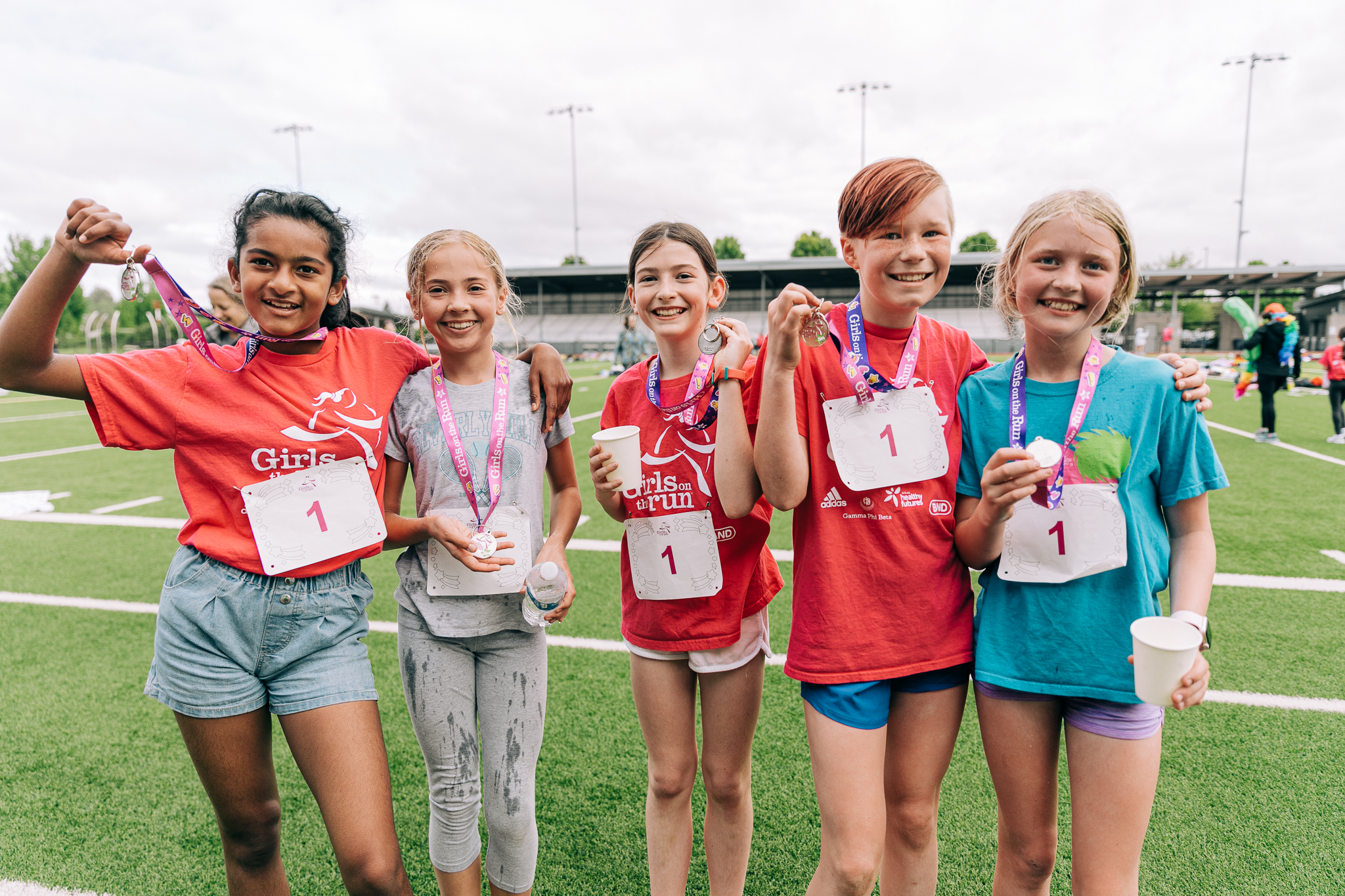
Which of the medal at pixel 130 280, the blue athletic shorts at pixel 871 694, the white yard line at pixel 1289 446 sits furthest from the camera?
the white yard line at pixel 1289 446

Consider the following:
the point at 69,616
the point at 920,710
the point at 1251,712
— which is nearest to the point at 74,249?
the point at 920,710

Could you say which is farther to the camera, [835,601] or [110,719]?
[110,719]

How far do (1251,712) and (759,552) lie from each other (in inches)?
105

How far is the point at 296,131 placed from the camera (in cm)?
4625

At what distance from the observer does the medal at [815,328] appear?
1.58 m

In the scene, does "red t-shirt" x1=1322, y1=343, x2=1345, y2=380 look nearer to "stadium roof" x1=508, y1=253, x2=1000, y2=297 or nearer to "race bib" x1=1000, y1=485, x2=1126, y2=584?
"race bib" x1=1000, y1=485, x2=1126, y2=584

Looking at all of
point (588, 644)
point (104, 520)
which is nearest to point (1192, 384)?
point (588, 644)

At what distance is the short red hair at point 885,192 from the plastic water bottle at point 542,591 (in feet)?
3.69

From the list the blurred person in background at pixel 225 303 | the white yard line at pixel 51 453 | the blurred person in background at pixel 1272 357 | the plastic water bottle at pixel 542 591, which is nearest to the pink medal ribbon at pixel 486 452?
the plastic water bottle at pixel 542 591

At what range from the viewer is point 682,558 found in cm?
186

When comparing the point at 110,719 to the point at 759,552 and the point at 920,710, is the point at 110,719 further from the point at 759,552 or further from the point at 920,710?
the point at 920,710

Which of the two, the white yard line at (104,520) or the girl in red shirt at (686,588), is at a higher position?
the girl in red shirt at (686,588)

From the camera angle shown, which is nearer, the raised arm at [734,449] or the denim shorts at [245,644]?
the denim shorts at [245,644]

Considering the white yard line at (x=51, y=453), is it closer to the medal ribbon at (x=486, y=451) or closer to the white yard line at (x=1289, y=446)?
the medal ribbon at (x=486, y=451)
